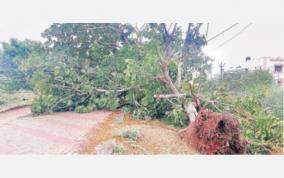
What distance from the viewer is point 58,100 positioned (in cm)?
344

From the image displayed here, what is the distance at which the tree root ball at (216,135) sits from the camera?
10.2 ft

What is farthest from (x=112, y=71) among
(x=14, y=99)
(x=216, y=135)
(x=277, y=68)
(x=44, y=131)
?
(x=277, y=68)

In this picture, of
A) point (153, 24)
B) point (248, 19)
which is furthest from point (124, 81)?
point (248, 19)

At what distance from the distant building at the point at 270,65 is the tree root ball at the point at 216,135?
0.67m

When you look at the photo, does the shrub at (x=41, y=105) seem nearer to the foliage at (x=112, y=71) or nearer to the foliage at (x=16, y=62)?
the foliage at (x=112, y=71)

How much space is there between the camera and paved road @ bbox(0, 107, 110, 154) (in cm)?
306

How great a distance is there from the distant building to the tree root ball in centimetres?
67

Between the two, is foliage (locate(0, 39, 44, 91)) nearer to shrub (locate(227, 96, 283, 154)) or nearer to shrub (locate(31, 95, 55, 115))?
shrub (locate(31, 95, 55, 115))

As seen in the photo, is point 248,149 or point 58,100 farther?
point 58,100

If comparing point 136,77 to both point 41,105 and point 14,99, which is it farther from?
point 14,99
